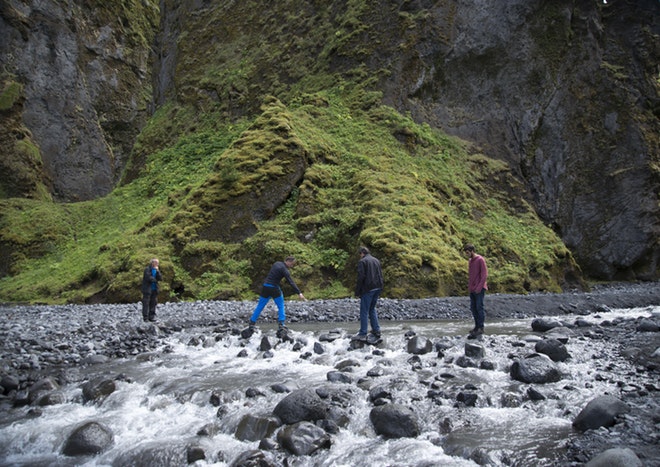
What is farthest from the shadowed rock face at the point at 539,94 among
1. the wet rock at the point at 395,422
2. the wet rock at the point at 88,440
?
the wet rock at the point at 88,440

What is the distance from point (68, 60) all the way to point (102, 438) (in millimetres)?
45170

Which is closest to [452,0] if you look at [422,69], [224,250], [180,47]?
[422,69]

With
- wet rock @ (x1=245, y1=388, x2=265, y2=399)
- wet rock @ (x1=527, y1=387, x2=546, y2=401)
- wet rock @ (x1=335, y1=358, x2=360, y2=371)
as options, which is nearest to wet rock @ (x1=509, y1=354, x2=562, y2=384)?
wet rock @ (x1=527, y1=387, x2=546, y2=401)

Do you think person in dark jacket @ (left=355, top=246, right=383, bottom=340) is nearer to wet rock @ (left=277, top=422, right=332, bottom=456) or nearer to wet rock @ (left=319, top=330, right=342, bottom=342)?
wet rock @ (left=319, top=330, right=342, bottom=342)

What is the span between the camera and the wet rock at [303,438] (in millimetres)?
5345

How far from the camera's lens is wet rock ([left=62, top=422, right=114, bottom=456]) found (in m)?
5.73

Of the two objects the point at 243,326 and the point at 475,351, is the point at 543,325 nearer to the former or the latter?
the point at 475,351

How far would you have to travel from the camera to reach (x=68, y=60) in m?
42.8

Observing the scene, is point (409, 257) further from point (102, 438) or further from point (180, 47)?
point (180, 47)

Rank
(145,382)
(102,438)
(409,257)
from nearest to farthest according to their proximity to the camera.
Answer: (102,438)
(145,382)
(409,257)

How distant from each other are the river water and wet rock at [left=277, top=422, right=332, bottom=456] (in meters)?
0.08

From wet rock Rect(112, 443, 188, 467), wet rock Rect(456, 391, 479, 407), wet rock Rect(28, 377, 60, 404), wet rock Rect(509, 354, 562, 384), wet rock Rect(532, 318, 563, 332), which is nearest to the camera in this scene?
wet rock Rect(112, 443, 188, 467)

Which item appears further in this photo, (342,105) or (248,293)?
(342,105)

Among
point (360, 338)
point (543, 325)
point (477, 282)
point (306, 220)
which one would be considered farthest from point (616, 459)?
point (306, 220)
